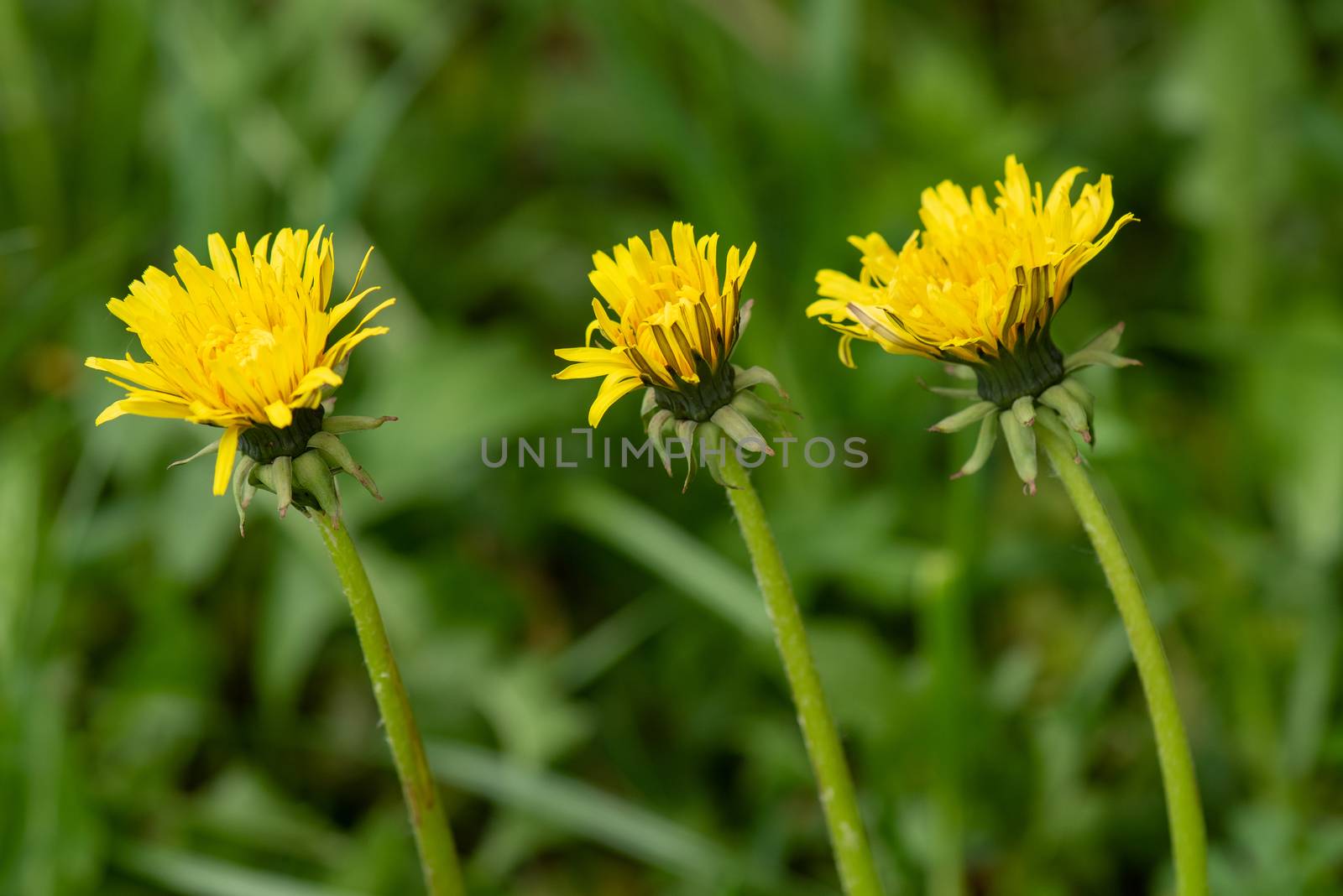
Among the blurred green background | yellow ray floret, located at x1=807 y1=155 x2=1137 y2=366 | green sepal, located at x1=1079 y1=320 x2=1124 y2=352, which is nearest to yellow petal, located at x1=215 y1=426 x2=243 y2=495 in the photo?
yellow ray floret, located at x1=807 y1=155 x2=1137 y2=366

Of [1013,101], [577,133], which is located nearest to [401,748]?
[577,133]

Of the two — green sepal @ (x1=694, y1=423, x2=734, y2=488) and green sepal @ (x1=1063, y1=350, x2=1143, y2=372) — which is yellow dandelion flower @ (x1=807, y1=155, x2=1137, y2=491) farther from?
green sepal @ (x1=694, y1=423, x2=734, y2=488)

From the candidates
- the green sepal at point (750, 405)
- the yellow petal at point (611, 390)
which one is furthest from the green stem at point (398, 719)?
the green sepal at point (750, 405)

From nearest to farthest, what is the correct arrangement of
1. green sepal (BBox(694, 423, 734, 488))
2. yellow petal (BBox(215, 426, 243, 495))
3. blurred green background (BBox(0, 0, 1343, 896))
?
yellow petal (BBox(215, 426, 243, 495)) → green sepal (BBox(694, 423, 734, 488)) → blurred green background (BBox(0, 0, 1343, 896))

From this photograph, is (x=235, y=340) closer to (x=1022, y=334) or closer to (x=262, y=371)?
(x=262, y=371)

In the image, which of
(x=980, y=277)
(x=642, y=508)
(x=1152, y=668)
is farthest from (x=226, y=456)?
(x=642, y=508)

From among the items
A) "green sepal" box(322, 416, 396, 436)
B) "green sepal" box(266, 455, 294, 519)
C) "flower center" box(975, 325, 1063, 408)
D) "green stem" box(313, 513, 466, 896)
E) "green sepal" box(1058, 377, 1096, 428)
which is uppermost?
"flower center" box(975, 325, 1063, 408)

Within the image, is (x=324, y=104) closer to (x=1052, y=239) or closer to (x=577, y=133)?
(x=577, y=133)
